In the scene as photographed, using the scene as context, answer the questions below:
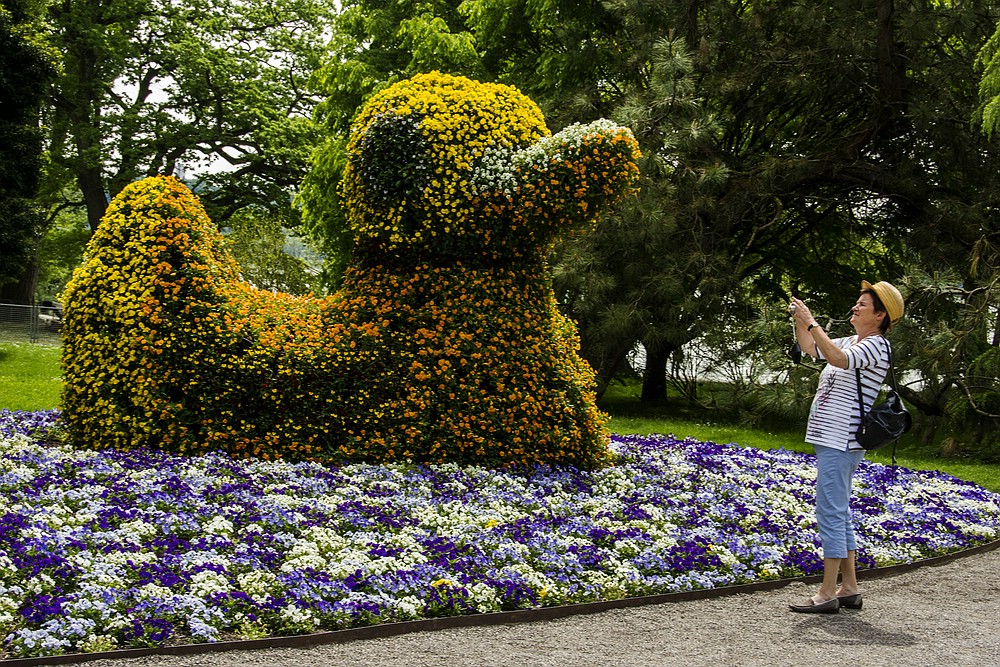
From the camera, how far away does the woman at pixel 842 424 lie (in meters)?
5.35

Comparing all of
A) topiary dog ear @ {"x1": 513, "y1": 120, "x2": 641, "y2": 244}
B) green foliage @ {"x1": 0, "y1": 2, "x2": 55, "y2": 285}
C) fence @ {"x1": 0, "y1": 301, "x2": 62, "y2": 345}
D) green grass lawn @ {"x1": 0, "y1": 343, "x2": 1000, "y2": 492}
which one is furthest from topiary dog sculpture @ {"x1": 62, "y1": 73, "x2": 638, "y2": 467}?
fence @ {"x1": 0, "y1": 301, "x2": 62, "y2": 345}

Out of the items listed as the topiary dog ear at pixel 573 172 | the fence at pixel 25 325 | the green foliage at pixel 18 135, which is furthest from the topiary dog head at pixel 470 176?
the fence at pixel 25 325

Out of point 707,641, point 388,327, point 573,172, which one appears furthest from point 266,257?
point 707,641

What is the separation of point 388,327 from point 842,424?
4.08 metres

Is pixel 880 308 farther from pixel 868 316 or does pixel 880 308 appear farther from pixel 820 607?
pixel 820 607

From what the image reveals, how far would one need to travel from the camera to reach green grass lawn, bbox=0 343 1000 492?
12.1 m

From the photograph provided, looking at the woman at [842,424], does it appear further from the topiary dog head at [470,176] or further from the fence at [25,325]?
the fence at [25,325]

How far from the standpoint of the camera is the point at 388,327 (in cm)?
823

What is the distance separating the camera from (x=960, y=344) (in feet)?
38.7

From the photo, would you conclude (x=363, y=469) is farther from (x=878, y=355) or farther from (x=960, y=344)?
(x=960, y=344)

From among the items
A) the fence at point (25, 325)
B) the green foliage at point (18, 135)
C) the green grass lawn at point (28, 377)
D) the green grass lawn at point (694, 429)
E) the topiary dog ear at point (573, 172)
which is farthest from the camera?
the fence at point (25, 325)

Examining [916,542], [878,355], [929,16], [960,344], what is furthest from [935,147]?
[878,355]

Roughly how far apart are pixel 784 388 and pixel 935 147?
5.16 m

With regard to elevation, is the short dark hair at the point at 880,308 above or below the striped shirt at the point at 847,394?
above
